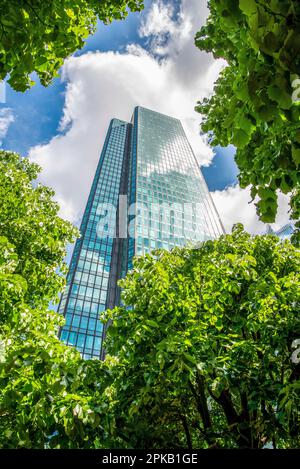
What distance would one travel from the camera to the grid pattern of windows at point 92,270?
56.7m

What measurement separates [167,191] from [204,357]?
80958 millimetres

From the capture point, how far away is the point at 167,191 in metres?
84.6

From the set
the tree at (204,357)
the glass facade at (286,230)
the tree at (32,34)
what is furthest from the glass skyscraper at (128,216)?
the tree at (32,34)

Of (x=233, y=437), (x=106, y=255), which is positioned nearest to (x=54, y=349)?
(x=233, y=437)

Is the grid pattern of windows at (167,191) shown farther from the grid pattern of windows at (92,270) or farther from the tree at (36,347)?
the tree at (36,347)

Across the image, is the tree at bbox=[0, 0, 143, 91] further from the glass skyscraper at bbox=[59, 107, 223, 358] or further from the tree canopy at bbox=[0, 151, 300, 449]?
the glass skyscraper at bbox=[59, 107, 223, 358]

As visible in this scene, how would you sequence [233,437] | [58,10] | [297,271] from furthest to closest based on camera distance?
[297,271] → [233,437] → [58,10]

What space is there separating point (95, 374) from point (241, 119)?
5125 mm

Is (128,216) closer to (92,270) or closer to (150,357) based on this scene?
(92,270)

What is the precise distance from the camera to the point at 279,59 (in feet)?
5.55

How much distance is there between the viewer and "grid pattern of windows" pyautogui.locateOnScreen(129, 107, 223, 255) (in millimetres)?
73000

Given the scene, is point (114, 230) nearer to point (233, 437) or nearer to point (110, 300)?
point (110, 300)

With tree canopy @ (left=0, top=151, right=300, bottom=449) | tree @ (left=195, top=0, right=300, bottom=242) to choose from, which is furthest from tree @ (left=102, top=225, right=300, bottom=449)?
tree @ (left=195, top=0, right=300, bottom=242)

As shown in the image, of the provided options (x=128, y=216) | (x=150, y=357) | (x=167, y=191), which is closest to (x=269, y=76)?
(x=150, y=357)
